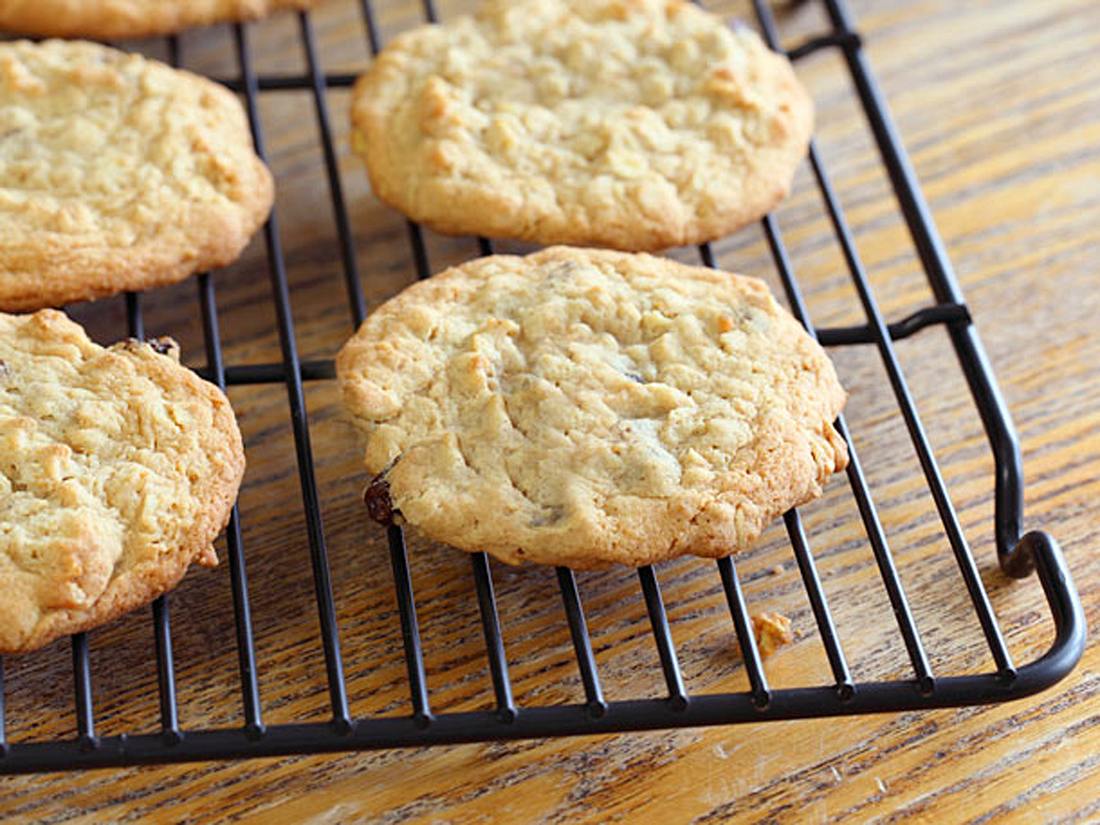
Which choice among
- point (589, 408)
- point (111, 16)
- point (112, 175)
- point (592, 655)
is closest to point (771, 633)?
point (592, 655)

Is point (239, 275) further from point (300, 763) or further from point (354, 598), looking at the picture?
point (300, 763)

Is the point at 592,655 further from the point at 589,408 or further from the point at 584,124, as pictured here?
the point at 584,124

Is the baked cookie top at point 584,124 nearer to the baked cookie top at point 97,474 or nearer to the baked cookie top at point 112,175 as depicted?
the baked cookie top at point 112,175

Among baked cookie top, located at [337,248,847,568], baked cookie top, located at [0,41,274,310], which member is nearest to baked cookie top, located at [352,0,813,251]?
baked cookie top, located at [337,248,847,568]

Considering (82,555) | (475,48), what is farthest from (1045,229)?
(82,555)

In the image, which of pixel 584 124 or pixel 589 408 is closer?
pixel 589 408

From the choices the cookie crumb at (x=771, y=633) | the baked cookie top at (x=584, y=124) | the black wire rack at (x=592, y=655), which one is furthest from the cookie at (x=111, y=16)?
the cookie crumb at (x=771, y=633)
